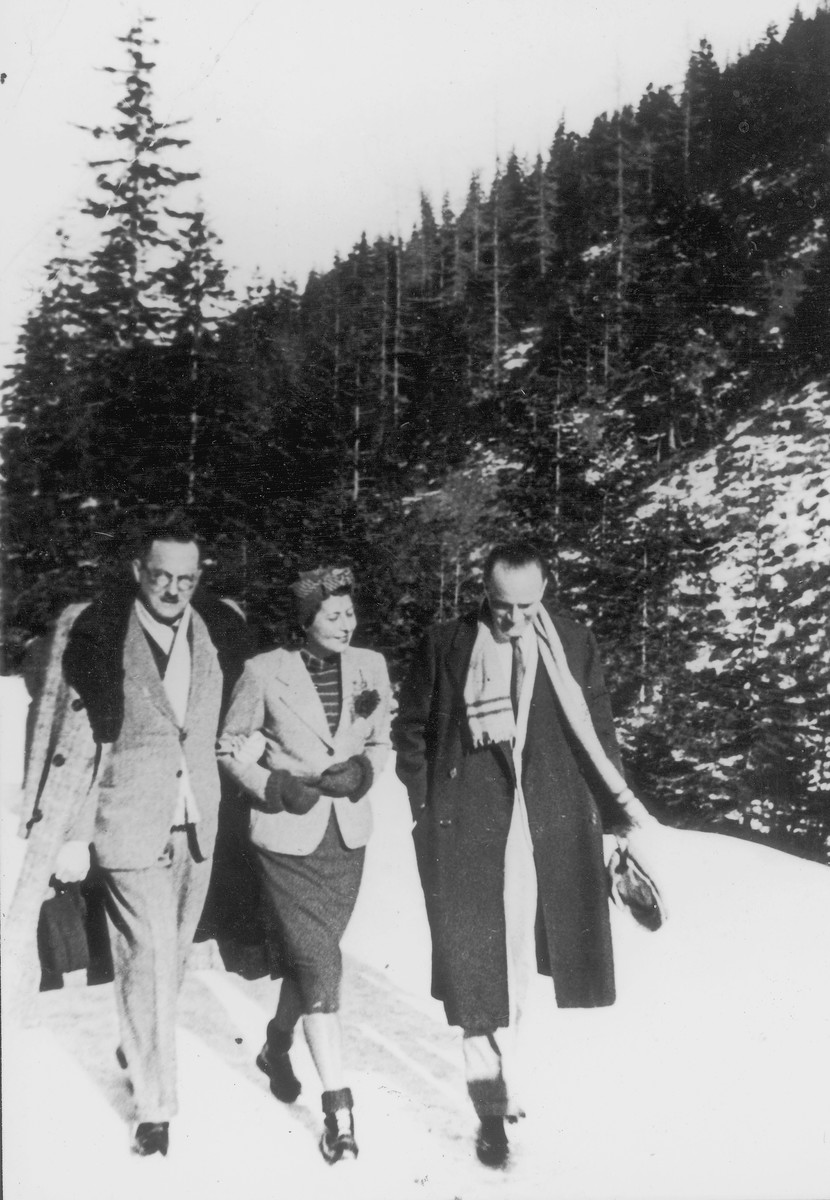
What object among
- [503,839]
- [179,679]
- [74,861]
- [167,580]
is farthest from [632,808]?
[74,861]

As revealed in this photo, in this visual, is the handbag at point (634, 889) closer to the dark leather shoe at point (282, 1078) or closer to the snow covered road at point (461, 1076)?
the snow covered road at point (461, 1076)

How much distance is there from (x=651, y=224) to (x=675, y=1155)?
3.55 m

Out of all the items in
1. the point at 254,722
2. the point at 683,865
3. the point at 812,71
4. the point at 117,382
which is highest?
the point at 812,71

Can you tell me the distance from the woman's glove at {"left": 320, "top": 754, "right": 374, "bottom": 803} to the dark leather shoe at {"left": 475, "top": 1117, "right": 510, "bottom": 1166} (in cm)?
125

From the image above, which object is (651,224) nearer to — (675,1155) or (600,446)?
(600,446)

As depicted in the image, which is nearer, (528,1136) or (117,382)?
(528,1136)

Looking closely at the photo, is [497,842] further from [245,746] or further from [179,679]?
[179,679]

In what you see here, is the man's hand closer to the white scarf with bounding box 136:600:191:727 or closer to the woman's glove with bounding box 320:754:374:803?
the white scarf with bounding box 136:600:191:727

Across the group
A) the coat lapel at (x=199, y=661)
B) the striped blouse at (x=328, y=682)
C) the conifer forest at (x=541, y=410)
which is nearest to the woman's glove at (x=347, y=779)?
the striped blouse at (x=328, y=682)

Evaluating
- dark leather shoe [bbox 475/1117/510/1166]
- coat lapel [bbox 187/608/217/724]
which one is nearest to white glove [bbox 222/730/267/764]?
coat lapel [bbox 187/608/217/724]

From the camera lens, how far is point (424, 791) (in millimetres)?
3084

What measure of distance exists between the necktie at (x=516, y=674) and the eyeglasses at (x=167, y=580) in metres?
1.17

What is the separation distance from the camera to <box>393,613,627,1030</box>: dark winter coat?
307cm

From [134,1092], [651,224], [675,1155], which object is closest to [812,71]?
[651,224]
